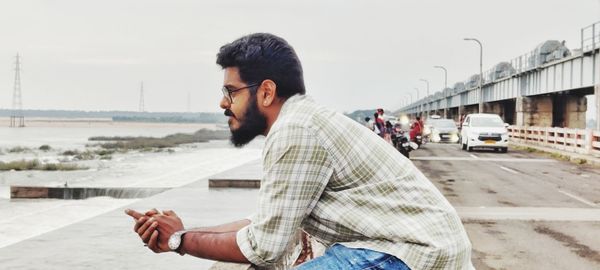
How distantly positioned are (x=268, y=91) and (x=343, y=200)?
48cm

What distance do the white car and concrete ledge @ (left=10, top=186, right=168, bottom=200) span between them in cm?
1905

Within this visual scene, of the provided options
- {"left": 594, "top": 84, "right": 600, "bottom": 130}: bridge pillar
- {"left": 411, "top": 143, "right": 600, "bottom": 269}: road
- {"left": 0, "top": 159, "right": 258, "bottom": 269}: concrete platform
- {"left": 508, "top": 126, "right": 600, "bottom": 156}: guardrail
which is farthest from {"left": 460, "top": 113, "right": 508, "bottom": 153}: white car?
{"left": 0, "top": 159, "right": 258, "bottom": 269}: concrete platform

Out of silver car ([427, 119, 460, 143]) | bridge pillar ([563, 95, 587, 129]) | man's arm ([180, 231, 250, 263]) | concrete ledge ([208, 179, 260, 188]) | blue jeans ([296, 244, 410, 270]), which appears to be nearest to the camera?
blue jeans ([296, 244, 410, 270])

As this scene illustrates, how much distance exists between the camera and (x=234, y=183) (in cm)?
1547

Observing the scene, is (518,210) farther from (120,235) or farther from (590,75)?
(590,75)

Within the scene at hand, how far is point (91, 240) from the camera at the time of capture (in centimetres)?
855

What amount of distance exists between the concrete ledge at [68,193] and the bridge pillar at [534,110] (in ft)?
105

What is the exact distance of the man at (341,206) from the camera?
87.6 inches

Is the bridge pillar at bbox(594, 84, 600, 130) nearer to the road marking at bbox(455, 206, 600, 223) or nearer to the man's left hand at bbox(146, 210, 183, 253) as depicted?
the road marking at bbox(455, 206, 600, 223)

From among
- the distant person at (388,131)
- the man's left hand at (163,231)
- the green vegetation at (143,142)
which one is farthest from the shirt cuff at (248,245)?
the green vegetation at (143,142)

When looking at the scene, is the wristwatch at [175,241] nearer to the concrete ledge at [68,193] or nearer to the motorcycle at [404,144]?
the concrete ledge at [68,193]

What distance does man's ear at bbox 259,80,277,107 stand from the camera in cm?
247

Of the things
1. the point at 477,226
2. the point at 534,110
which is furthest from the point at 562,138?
the point at 477,226

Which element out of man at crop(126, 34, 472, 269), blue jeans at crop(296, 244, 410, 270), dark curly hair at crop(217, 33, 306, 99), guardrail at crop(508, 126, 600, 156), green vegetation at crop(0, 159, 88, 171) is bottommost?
green vegetation at crop(0, 159, 88, 171)
